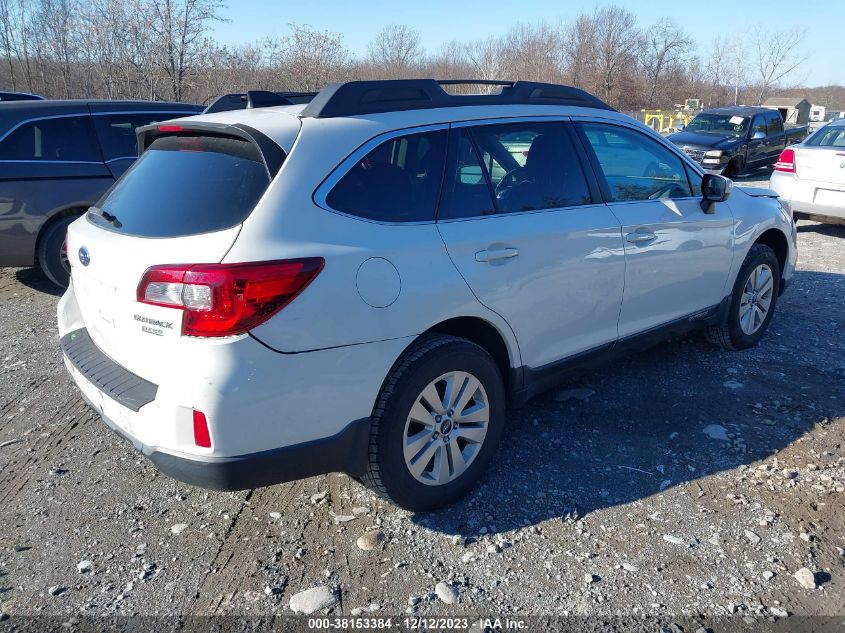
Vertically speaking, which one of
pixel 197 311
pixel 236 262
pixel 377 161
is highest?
pixel 377 161

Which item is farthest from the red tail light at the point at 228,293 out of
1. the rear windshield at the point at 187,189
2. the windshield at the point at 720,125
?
the windshield at the point at 720,125

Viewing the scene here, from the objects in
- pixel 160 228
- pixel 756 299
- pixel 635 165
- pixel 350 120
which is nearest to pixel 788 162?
pixel 756 299

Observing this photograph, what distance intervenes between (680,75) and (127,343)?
65.8m

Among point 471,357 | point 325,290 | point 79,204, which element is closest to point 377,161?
point 325,290

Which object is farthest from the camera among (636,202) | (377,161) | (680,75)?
(680,75)

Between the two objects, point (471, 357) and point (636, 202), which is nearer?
point (471, 357)

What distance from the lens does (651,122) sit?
1300 inches

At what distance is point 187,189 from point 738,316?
3.85 metres

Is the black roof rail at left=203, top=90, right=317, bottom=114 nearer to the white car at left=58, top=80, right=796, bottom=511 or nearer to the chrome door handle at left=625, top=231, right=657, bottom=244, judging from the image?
the white car at left=58, top=80, right=796, bottom=511

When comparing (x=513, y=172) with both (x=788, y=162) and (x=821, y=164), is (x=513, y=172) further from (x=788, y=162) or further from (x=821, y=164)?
(x=788, y=162)

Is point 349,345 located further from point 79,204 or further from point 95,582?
point 79,204

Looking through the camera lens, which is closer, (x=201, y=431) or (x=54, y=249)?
(x=201, y=431)

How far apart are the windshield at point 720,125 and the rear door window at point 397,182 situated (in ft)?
51.9

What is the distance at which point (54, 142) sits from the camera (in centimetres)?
671
